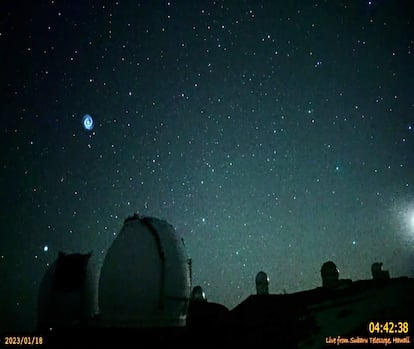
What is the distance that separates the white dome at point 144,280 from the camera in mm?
17523

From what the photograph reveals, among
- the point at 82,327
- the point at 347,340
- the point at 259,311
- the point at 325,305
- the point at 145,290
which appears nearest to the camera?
the point at 145,290

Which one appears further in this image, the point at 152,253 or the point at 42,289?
the point at 42,289

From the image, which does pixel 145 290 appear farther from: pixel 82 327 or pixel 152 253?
pixel 82 327

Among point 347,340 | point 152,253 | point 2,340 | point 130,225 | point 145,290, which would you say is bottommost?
point 347,340

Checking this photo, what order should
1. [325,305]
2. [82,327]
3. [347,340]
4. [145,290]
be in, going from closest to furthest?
[145,290]
[82,327]
[347,340]
[325,305]

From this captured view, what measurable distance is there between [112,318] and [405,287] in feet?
62.2

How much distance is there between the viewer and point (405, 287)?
2539 centimetres

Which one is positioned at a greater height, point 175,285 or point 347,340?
point 175,285

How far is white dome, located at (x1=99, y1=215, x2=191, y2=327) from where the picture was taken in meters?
17.5

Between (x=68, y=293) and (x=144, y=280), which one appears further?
(x=68, y=293)

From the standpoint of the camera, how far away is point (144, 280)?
17703mm

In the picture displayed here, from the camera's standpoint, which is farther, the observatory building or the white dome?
the observatory building

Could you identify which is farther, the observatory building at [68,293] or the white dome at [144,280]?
the observatory building at [68,293]

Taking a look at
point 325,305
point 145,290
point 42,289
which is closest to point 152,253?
point 145,290
